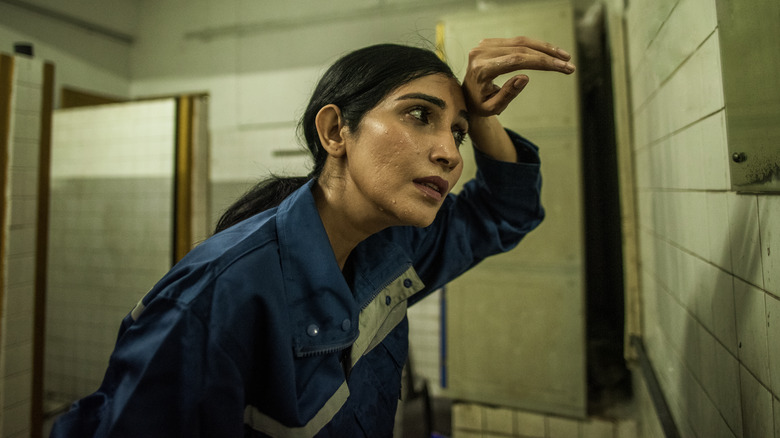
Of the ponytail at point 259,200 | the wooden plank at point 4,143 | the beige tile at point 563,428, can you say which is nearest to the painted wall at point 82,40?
the wooden plank at point 4,143

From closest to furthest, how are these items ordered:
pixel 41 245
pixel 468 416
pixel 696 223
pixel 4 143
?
1. pixel 696 223
2. pixel 4 143
3. pixel 41 245
4. pixel 468 416

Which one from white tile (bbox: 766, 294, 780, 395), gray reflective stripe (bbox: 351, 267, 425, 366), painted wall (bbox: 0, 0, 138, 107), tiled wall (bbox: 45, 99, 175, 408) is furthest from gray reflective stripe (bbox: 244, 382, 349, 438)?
painted wall (bbox: 0, 0, 138, 107)

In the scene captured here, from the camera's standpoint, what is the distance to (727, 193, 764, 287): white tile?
0.64 metres

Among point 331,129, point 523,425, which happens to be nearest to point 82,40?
point 331,129

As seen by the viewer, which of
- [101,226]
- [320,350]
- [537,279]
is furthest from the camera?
[101,226]

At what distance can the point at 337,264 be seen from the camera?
2.62 feet

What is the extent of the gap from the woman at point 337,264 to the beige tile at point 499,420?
51.2 inches

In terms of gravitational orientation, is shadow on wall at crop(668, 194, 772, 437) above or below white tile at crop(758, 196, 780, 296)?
below

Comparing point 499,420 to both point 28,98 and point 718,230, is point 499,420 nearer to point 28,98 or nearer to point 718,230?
point 718,230

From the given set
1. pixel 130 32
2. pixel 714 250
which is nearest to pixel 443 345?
pixel 714 250

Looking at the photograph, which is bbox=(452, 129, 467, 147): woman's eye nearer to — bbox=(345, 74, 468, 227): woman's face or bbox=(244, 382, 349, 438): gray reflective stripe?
bbox=(345, 74, 468, 227): woman's face

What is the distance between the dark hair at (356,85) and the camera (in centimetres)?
86

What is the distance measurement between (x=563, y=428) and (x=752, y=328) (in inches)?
62.7

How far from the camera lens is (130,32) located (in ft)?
11.4
